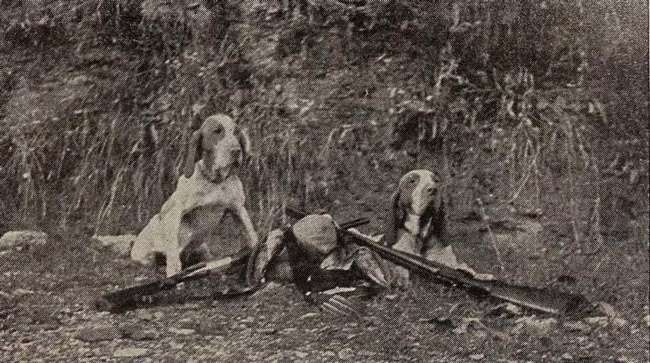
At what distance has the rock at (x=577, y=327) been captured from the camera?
13.2 feet

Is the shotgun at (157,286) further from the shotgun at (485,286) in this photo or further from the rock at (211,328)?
the shotgun at (485,286)

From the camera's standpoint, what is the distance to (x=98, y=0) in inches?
151

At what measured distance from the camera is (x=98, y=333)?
3.63 meters

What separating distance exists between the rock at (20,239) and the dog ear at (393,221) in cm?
154

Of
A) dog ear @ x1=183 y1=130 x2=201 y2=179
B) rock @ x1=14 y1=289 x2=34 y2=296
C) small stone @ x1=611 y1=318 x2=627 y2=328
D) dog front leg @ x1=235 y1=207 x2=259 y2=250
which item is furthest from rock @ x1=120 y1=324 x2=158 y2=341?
A: small stone @ x1=611 y1=318 x2=627 y2=328

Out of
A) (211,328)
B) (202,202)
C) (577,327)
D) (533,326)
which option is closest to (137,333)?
(211,328)

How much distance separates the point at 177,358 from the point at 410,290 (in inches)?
43.4

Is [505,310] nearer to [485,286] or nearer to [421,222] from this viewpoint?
[485,286]

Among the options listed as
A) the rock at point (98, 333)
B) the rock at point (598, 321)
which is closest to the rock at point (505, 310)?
the rock at point (598, 321)

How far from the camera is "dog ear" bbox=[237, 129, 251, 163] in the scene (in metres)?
3.89

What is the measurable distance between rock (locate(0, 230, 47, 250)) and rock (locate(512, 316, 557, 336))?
7.14 feet

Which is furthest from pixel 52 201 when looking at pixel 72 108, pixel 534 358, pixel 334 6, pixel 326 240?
pixel 534 358

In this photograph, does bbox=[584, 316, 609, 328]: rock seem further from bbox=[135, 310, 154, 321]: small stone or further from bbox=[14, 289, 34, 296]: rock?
bbox=[14, 289, 34, 296]: rock

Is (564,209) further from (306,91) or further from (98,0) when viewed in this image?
(98,0)
